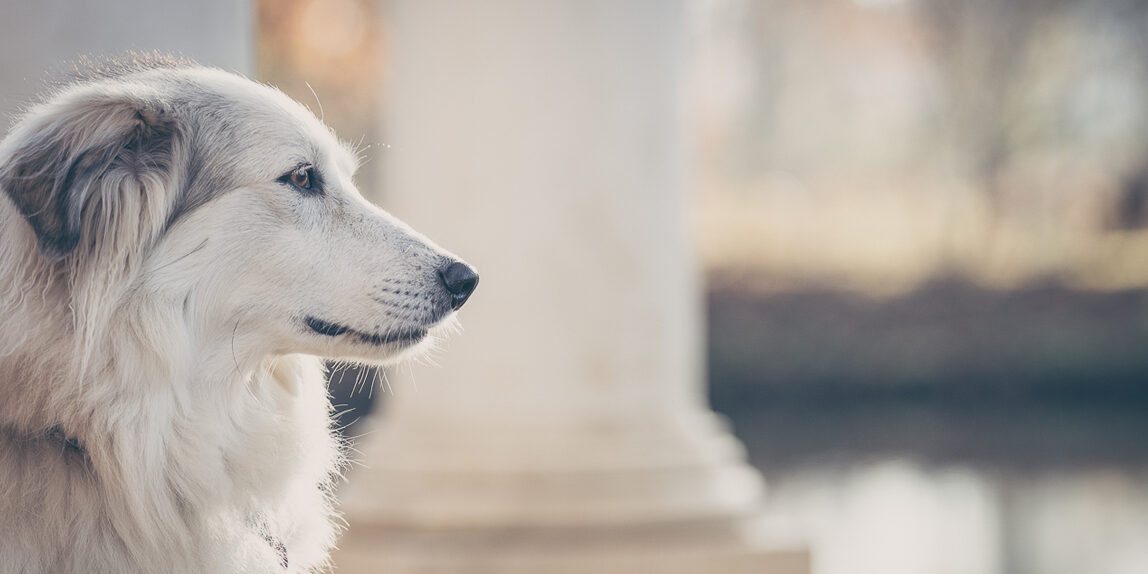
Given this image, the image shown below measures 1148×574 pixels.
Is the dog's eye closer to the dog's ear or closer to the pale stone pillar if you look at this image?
the dog's ear

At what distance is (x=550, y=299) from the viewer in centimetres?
436

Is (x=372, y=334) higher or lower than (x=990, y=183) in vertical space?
lower

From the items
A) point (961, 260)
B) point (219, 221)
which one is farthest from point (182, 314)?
point (961, 260)

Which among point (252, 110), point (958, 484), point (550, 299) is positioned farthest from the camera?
point (958, 484)

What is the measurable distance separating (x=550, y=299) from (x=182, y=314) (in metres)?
2.47

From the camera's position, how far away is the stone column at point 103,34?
95.3 inches

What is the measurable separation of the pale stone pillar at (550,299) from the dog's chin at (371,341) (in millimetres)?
2123

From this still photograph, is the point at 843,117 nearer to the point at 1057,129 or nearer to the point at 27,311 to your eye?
the point at 1057,129

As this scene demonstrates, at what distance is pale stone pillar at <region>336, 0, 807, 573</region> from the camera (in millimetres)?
4266

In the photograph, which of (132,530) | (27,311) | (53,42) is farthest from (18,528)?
(53,42)

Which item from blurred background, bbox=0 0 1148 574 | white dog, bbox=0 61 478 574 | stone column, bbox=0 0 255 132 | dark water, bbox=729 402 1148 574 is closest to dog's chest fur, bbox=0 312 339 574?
white dog, bbox=0 61 478 574

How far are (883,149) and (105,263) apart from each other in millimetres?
15482

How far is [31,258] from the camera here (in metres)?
1.85

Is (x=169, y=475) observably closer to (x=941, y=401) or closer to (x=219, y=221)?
(x=219, y=221)
